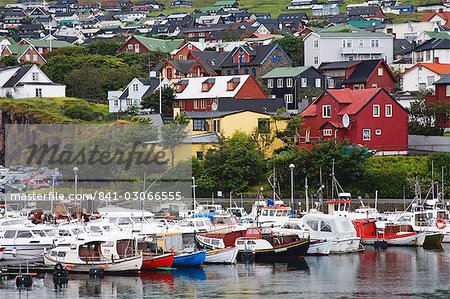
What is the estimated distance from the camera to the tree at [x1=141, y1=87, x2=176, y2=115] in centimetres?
7294

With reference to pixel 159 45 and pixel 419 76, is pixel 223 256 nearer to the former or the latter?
pixel 419 76

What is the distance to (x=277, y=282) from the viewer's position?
122 feet

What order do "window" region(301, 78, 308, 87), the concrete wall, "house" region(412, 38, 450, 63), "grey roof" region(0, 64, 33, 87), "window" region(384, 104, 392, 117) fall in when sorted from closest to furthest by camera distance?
the concrete wall → "window" region(384, 104, 392, 117) → "window" region(301, 78, 308, 87) → "grey roof" region(0, 64, 33, 87) → "house" region(412, 38, 450, 63)

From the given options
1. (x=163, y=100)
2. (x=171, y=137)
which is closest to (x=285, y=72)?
(x=163, y=100)

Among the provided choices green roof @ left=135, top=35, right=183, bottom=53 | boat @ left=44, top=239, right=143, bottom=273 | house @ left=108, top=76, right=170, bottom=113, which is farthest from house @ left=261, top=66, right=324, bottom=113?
boat @ left=44, top=239, right=143, bottom=273

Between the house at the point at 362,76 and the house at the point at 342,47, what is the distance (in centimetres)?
753

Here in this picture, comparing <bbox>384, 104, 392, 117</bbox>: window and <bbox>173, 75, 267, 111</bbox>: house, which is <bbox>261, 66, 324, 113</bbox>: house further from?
<bbox>384, 104, 392, 117</bbox>: window

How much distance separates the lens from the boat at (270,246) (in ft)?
137

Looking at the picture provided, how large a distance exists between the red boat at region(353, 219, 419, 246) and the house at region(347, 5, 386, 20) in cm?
9431

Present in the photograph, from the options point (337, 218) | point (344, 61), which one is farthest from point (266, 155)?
point (344, 61)

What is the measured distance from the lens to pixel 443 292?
1379 inches

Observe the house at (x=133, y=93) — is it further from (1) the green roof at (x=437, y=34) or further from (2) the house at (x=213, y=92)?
(1) the green roof at (x=437, y=34)

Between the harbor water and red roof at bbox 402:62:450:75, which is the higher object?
red roof at bbox 402:62:450:75

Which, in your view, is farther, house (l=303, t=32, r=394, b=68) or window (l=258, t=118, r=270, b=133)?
Answer: house (l=303, t=32, r=394, b=68)
